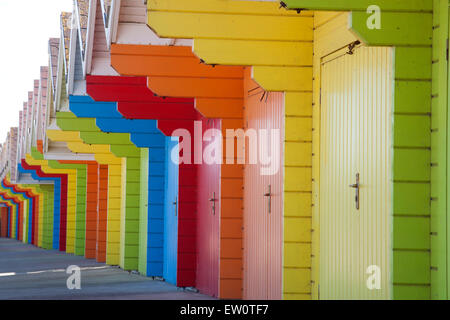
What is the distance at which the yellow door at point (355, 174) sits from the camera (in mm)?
6855

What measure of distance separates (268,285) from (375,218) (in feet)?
11.7

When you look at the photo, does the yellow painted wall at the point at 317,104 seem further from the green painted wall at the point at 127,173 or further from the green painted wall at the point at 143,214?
the green painted wall at the point at 127,173

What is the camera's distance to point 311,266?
9.01 metres

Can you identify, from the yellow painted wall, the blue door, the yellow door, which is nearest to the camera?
the yellow door

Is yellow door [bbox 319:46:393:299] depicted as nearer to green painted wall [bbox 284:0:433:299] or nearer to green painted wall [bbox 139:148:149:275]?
green painted wall [bbox 284:0:433:299]

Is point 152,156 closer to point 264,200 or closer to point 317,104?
point 264,200

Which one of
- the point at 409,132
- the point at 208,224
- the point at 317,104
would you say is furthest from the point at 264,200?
the point at 409,132

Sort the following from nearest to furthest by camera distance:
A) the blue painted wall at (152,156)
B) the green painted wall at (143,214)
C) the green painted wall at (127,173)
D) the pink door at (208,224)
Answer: the pink door at (208,224) → the blue painted wall at (152,156) → the green painted wall at (143,214) → the green painted wall at (127,173)

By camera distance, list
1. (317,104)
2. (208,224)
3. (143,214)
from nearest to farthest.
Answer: (317,104) < (208,224) < (143,214)

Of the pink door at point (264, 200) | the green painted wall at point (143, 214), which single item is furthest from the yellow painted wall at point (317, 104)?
the green painted wall at point (143, 214)

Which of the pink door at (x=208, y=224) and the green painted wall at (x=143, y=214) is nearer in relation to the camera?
the pink door at (x=208, y=224)

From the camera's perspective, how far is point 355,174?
24.8ft

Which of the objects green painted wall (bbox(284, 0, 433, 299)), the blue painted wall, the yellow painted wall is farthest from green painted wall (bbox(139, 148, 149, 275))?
green painted wall (bbox(284, 0, 433, 299))

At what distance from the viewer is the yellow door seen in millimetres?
6855
